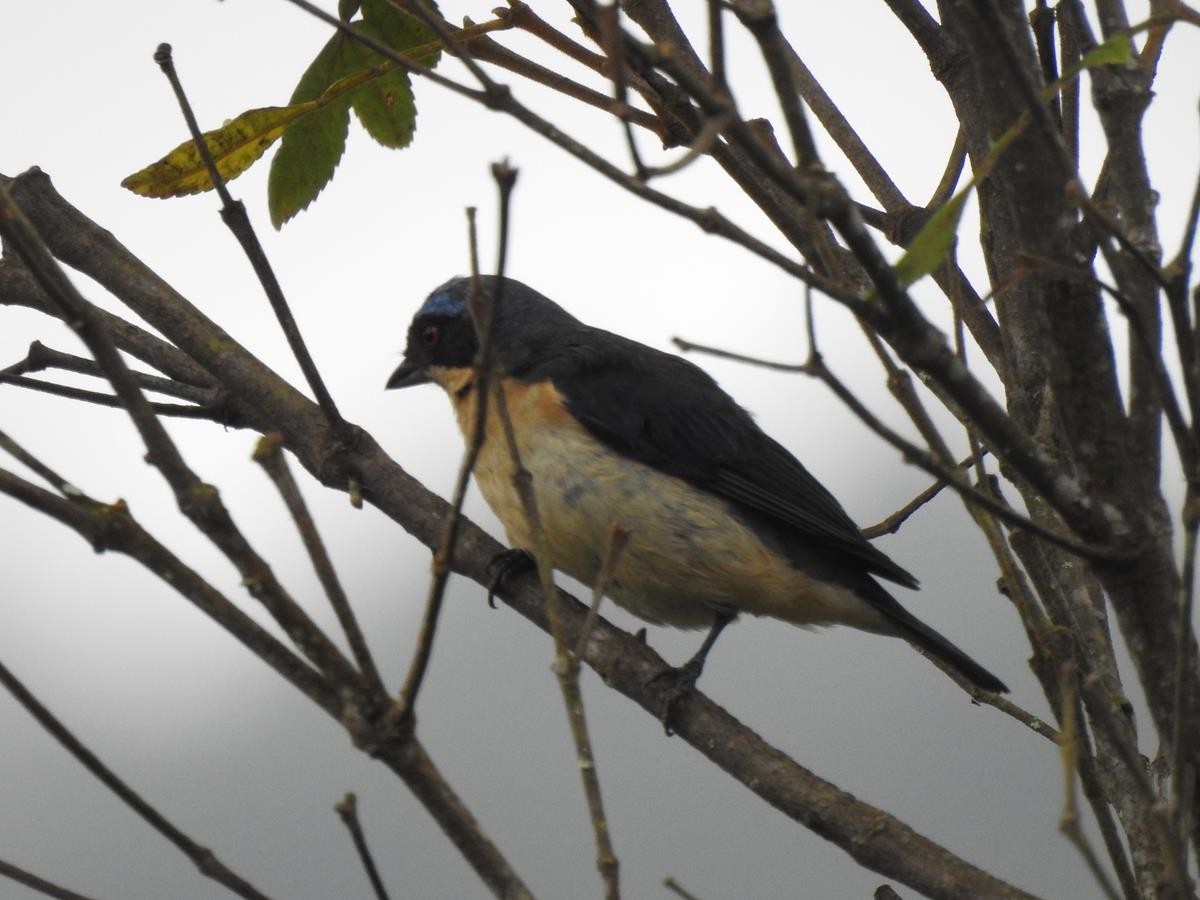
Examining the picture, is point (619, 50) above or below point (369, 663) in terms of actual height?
above

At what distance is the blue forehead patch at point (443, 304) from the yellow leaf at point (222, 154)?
2962 mm

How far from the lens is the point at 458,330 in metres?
6.32

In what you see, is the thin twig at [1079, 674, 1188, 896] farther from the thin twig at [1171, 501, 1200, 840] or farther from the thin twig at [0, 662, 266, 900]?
the thin twig at [0, 662, 266, 900]

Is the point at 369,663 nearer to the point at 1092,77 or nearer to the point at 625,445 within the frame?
the point at 1092,77

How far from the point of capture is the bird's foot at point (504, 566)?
12.9 feet

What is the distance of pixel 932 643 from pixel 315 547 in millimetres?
3384

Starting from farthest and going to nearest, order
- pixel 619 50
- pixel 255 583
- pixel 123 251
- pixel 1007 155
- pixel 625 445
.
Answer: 1. pixel 625 445
2. pixel 123 251
3. pixel 1007 155
4. pixel 255 583
5. pixel 619 50

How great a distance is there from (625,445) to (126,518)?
339cm

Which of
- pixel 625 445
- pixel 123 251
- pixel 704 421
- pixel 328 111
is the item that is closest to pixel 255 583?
pixel 328 111

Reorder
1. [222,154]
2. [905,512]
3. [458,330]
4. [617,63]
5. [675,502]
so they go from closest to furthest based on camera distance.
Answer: [617,63]
[222,154]
[905,512]
[675,502]
[458,330]

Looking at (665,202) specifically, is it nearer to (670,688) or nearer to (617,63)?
(617,63)

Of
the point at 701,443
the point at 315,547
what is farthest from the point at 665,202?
the point at 701,443

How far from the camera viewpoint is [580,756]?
2014 millimetres

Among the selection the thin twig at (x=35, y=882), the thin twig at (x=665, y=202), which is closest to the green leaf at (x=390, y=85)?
the thin twig at (x=665, y=202)
